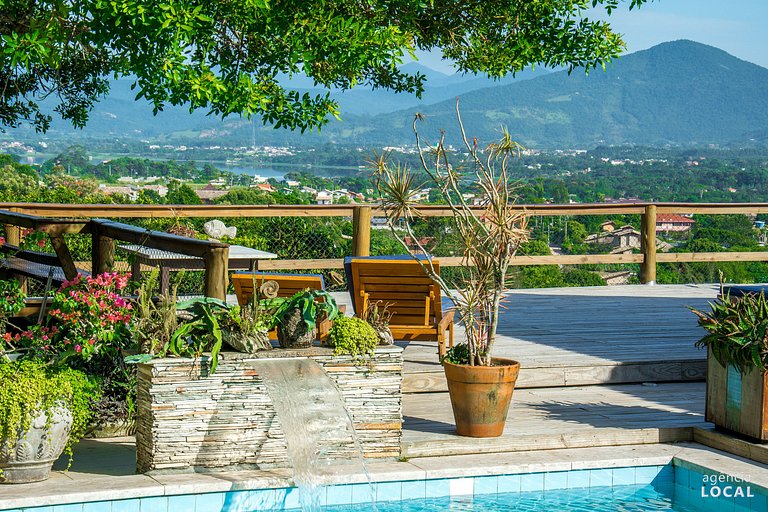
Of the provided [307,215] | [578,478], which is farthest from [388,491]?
[307,215]

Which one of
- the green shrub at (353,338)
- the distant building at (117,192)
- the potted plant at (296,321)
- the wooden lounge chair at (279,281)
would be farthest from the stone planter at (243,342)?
the distant building at (117,192)

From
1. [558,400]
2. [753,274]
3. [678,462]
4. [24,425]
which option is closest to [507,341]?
[558,400]

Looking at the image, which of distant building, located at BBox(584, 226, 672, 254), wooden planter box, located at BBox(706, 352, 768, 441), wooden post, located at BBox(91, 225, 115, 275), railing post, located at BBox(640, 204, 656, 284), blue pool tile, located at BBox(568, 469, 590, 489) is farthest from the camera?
distant building, located at BBox(584, 226, 672, 254)

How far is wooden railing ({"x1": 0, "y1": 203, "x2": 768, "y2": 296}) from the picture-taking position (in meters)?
4.83

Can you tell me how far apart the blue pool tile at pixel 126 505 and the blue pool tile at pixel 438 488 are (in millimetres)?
1270

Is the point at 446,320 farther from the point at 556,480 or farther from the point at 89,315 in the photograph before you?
the point at 89,315

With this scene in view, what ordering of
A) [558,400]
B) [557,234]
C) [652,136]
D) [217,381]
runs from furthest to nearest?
[652,136] < [557,234] < [558,400] < [217,381]

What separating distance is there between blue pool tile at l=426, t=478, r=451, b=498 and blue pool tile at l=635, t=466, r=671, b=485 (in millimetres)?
943

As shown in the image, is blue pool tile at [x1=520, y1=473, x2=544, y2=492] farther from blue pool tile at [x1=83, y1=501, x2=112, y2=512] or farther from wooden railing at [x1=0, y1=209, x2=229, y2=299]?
blue pool tile at [x1=83, y1=501, x2=112, y2=512]

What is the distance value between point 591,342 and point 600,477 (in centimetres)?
244

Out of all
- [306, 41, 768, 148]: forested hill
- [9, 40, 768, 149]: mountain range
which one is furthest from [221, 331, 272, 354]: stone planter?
[306, 41, 768, 148]: forested hill

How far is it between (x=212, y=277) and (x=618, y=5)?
17.3 ft

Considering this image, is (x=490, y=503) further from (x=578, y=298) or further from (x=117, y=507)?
(x=578, y=298)

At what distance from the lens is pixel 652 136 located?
134625mm
